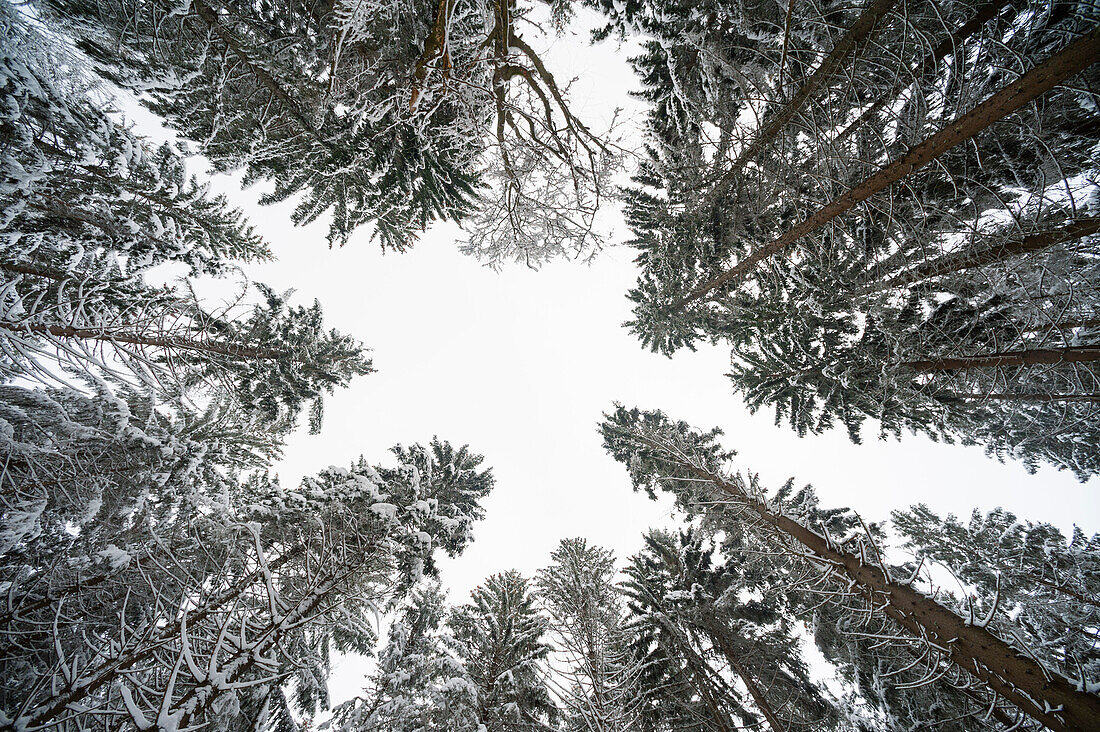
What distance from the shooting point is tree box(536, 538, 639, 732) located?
500cm

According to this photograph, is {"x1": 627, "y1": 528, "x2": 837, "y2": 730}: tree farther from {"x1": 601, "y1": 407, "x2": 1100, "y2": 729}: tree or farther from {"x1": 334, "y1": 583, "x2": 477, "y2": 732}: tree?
{"x1": 334, "y1": 583, "x2": 477, "y2": 732}: tree

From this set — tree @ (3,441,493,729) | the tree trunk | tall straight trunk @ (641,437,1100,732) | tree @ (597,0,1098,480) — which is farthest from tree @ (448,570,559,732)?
the tree trunk

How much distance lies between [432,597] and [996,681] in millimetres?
9633

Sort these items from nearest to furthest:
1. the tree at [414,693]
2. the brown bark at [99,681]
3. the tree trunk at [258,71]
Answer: the brown bark at [99,681] < the tree trunk at [258,71] < the tree at [414,693]

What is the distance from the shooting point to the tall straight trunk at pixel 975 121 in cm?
297

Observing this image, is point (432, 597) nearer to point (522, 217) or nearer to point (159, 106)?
point (522, 217)

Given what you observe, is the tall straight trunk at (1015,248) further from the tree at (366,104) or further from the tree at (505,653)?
the tree at (505,653)

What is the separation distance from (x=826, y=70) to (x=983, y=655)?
20.7 ft

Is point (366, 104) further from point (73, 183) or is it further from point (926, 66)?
point (926, 66)

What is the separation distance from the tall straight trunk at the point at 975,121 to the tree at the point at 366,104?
3262 mm

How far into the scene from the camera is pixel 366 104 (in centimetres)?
478

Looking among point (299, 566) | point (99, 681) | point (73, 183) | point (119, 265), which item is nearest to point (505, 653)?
point (299, 566)

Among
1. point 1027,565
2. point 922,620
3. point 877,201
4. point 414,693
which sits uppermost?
point 877,201

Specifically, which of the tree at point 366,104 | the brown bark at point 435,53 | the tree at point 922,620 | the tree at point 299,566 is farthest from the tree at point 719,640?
the brown bark at point 435,53
